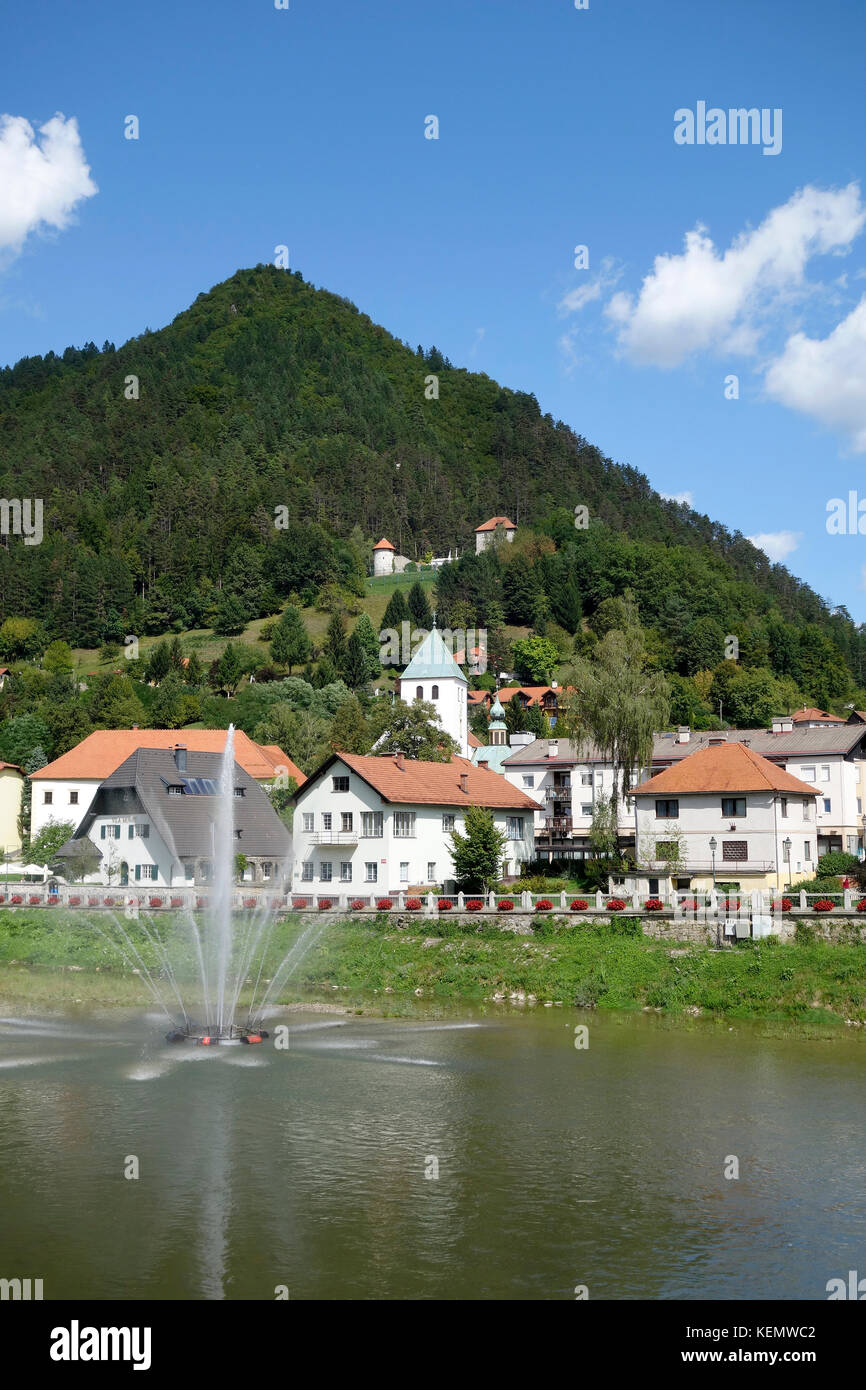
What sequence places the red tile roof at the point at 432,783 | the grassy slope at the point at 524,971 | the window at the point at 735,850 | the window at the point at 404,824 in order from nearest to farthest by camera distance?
the grassy slope at the point at 524,971
the window at the point at 735,850
the window at the point at 404,824
the red tile roof at the point at 432,783

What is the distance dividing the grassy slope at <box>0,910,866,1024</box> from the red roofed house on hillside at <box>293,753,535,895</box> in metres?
7.49

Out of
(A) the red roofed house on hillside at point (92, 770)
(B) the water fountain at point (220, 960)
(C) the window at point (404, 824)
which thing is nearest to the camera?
(B) the water fountain at point (220, 960)

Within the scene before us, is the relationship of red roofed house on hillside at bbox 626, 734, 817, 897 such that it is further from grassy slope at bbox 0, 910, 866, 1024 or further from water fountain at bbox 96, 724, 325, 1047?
water fountain at bbox 96, 724, 325, 1047

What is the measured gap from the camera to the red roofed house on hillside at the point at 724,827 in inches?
2122

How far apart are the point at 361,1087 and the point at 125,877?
4221 cm

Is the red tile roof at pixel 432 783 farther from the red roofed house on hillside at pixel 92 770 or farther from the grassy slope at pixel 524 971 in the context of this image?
the red roofed house on hillside at pixel 92 770

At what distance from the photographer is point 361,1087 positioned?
30.0 meters

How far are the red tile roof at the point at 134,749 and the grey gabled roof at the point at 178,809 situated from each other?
1750 cm

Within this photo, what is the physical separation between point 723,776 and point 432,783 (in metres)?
15.8

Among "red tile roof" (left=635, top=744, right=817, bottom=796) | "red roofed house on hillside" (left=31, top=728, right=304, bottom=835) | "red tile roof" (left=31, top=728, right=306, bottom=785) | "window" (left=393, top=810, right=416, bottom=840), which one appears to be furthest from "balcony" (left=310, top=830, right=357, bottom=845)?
"red tile roof" (left=31, top=728, right=306, bottom=785)

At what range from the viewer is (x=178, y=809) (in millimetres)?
69125

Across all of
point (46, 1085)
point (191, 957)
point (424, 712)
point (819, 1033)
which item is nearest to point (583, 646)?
point (424, 712)

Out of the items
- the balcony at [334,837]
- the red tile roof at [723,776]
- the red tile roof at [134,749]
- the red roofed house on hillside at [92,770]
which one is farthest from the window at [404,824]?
the red tile roof at [134,749]
